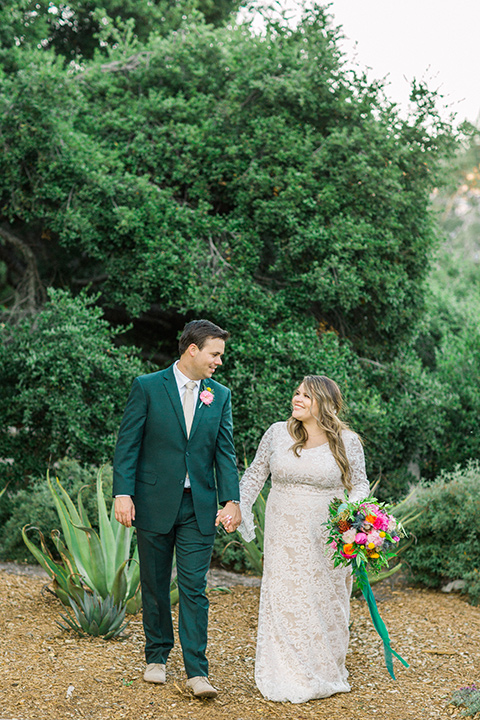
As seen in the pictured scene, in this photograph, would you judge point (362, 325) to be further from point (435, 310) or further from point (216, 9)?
point (216, 9)

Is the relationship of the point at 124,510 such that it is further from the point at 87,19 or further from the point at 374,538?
the point at 87,19

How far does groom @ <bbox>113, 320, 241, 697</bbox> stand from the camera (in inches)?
155

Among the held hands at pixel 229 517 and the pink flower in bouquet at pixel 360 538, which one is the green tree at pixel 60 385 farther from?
the pink flower in bouquet at pixel 360 538

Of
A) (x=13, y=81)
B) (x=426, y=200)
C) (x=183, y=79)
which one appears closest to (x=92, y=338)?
(x=13, y=81)

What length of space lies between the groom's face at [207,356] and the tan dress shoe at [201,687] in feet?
5.58

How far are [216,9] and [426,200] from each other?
6539mm

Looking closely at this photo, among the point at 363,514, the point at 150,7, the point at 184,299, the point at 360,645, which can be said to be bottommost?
the point at 360,645

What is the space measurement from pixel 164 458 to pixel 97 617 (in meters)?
1.45

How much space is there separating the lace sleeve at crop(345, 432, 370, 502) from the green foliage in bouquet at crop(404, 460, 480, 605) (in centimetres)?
280

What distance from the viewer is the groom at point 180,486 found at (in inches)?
155

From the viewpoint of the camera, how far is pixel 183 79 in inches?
391

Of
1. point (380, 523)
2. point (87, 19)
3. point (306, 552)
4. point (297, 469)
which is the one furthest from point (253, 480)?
point (87, 19)

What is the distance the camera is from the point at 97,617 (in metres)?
4.69

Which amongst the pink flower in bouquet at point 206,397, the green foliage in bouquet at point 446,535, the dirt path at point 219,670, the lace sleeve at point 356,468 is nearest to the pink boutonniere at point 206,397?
the pink flower in bouquet at point 206,397
